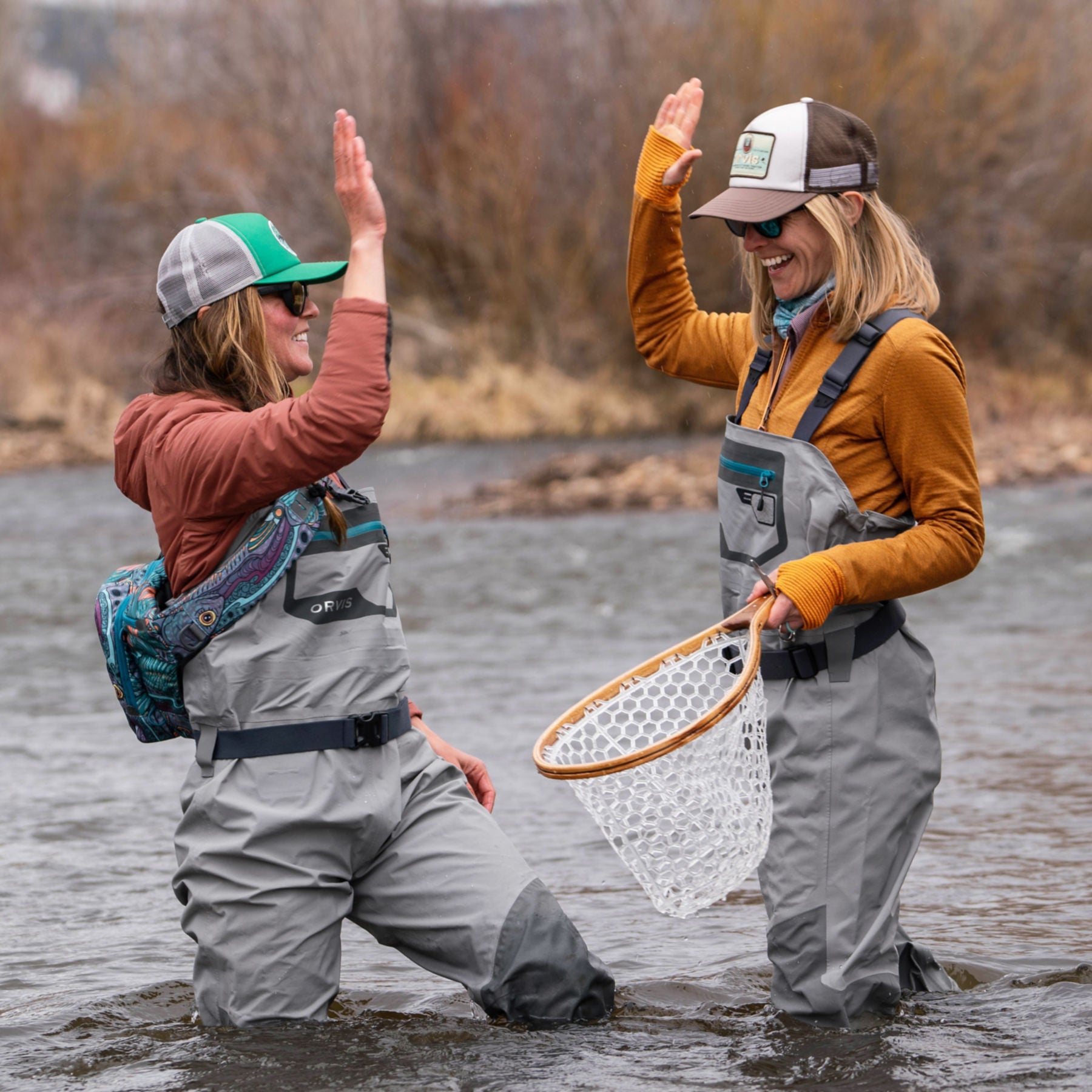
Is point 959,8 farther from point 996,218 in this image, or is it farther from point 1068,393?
point 1068,393

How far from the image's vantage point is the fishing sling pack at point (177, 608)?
3.39 m

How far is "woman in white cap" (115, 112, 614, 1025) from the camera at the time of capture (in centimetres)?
339

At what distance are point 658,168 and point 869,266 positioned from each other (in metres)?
0.68

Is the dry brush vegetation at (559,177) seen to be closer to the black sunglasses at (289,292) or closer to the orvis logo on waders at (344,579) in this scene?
the black sunglasses at (289,292)

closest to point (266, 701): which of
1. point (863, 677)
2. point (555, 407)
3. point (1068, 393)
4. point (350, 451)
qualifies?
point (350, 451)

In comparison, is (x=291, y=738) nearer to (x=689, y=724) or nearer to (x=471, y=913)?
(x=471, y=913)

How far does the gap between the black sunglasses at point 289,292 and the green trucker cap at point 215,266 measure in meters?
0.02

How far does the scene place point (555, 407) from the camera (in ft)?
76.6

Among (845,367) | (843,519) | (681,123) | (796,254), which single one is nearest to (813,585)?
(843,519)

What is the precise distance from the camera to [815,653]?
3.55 metres

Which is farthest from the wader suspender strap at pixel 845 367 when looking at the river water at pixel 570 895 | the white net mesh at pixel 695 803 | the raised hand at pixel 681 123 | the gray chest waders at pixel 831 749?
the river water at pixel 570 895

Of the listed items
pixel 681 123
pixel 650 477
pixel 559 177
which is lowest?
pixel 650 477

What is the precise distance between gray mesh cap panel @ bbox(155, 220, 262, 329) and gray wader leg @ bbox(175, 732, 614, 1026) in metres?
0.95

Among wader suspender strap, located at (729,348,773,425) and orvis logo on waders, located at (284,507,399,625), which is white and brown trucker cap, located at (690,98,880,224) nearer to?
wader suspender strap, located at (729,348,773,425)
